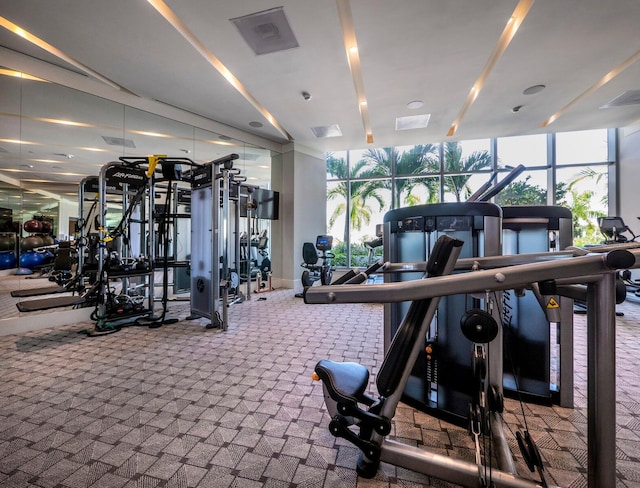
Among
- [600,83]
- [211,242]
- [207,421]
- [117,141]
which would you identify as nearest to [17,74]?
[117,141]

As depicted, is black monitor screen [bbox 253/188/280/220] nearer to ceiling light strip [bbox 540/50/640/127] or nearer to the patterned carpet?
the patterned carpet

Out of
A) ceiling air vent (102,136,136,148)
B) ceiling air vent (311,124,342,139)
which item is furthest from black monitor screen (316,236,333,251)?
ceiling air vent (102,136,136,148)

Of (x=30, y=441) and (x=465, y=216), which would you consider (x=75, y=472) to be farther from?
(x=465, y=216)

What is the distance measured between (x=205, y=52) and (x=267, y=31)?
3.39ft

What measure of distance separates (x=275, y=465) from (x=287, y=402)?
62 centimetres

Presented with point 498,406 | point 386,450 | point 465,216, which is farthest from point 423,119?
point 386,450

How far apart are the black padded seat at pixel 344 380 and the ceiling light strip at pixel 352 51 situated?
3.60 m

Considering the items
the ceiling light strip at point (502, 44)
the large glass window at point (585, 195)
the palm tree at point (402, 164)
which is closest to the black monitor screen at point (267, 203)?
the palm tree at point (402, 164)

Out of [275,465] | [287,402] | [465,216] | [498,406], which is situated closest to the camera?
[275,465]

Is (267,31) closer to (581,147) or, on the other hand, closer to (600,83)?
(600,83)

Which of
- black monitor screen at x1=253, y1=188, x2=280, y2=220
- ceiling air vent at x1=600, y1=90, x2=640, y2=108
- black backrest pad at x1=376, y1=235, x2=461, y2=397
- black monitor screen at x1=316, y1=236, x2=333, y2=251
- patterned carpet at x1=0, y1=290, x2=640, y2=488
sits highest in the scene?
ceiling air vent at x1=600, y1=90, x2=640, y2=108

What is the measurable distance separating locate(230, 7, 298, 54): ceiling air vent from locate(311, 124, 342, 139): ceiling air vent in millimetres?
2758

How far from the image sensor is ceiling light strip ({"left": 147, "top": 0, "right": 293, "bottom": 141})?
315 centimetres

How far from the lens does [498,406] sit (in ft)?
5.50
